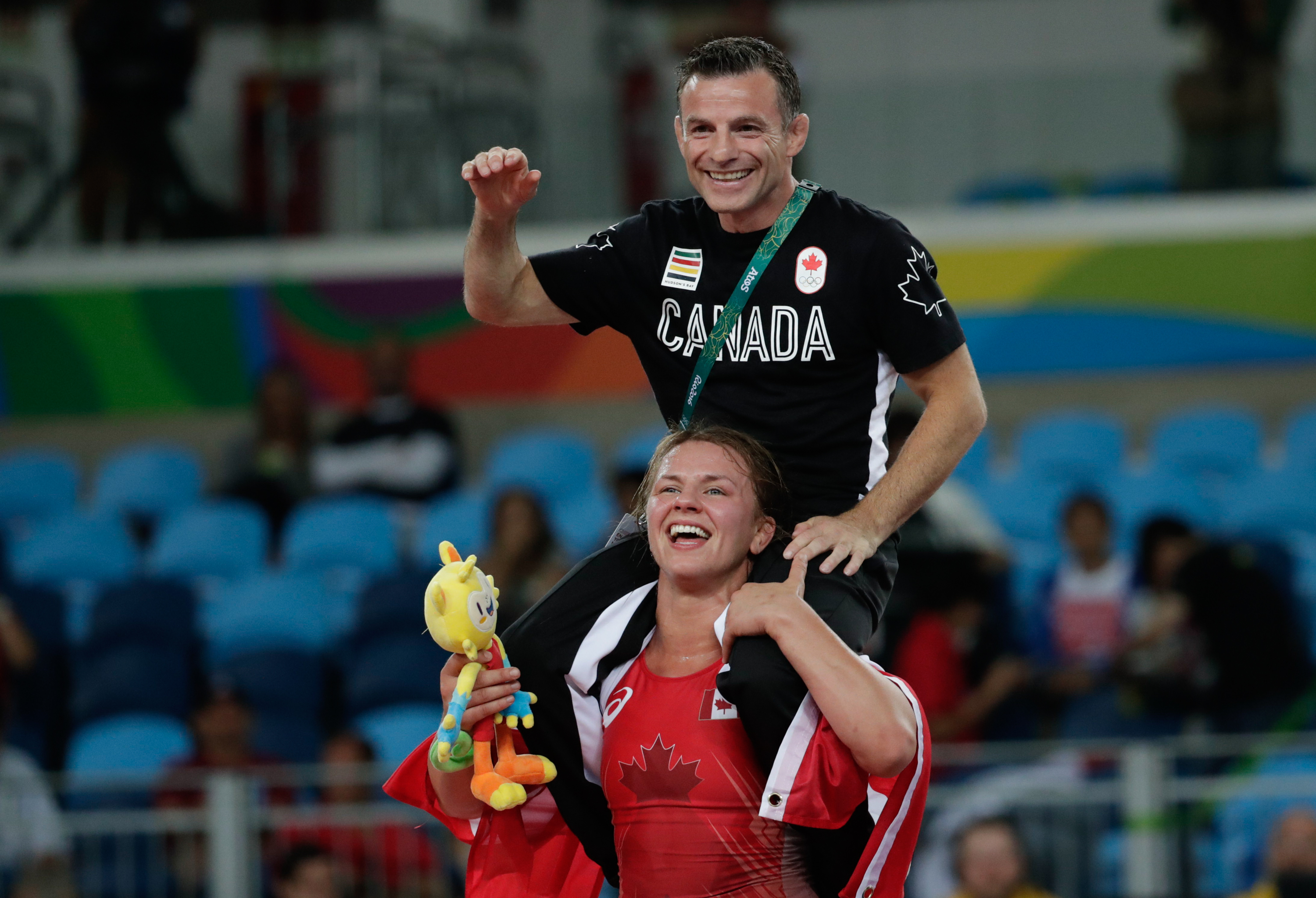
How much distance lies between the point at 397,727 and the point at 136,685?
1408mm

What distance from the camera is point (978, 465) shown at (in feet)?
31.9

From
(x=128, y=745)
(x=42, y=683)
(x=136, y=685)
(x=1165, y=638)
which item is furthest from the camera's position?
(x=42, y=683)

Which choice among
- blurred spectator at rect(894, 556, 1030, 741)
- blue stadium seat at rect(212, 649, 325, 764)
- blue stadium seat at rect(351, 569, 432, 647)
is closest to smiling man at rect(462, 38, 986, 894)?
blurred spectator at rect(894, 556, 1030, 741)

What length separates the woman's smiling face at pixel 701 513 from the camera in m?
3.72

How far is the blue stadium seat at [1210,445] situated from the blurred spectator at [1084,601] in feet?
5.11

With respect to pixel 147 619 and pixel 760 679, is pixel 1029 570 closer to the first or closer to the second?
pixel 147 619

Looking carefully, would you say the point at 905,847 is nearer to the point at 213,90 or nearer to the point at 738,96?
the point at 738,96

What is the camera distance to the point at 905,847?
12.3 feet

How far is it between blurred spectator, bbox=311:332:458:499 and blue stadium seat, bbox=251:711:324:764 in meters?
1.87

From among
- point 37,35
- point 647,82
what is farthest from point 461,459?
point 37,35

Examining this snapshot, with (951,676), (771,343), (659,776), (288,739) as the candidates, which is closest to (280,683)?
(288,739)

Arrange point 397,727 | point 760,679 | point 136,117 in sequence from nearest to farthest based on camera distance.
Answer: point 760,679
point 397,727
point 136,117

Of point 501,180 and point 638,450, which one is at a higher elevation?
point 501,180

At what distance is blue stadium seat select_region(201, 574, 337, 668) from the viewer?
8625mm
